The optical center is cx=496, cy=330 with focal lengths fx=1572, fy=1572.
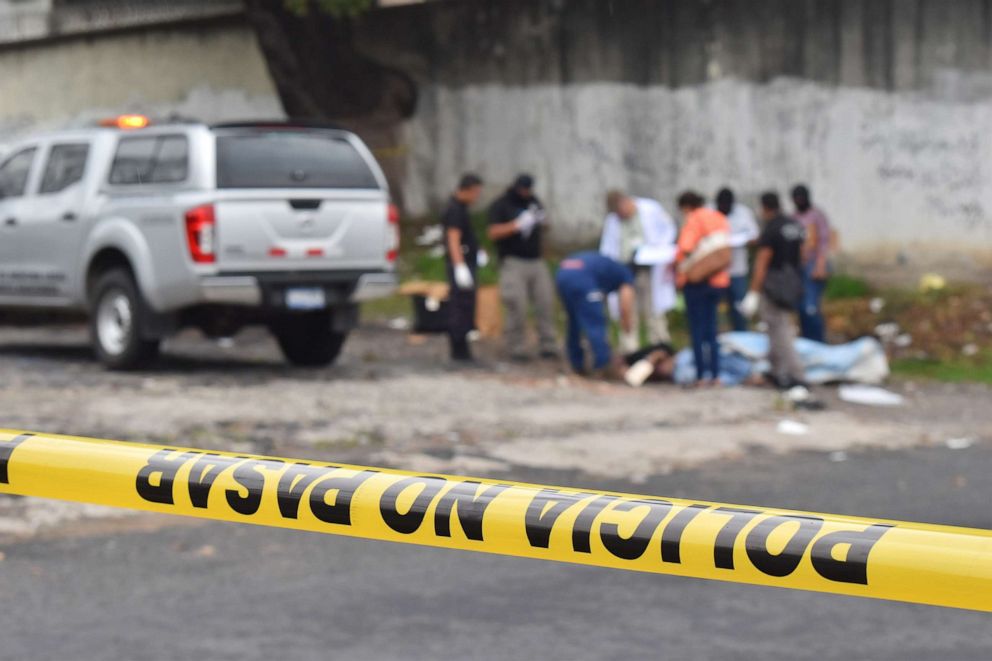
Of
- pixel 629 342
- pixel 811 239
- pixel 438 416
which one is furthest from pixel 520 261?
pixel 438 416

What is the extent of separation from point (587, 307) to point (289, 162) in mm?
3000

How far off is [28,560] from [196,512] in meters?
3.97

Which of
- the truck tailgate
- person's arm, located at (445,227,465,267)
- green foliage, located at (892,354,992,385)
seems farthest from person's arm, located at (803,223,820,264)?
the truck tailgate

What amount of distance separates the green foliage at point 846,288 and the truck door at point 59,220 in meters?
8.51

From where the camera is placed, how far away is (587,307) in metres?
13.6

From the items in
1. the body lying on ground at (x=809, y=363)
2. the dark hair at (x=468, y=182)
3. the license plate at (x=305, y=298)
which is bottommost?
the body lying on ground at (x=809, y=363)

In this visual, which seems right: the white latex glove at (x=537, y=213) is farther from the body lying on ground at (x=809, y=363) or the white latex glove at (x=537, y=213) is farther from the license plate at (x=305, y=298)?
the license plate at (x=305, y=298)

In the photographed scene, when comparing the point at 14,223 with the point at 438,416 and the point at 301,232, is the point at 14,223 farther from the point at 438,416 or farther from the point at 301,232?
the point at 438,416

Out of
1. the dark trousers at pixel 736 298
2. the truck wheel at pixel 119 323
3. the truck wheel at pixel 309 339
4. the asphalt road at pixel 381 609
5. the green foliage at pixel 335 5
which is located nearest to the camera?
the asphalt road at pixel 381 609

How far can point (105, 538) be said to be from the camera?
23.1 feet

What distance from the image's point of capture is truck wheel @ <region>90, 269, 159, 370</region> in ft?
40.3

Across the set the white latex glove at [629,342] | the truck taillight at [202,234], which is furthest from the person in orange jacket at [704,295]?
the truck taillight at [202,234]

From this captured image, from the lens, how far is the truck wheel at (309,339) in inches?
531

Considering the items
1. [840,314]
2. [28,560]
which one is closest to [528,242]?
[840,314]
